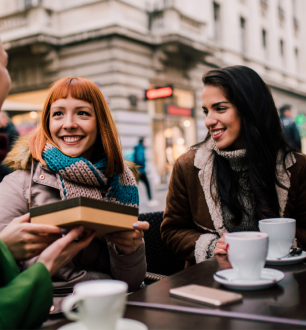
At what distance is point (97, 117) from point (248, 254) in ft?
3.57

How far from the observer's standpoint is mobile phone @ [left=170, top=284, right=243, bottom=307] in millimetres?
977

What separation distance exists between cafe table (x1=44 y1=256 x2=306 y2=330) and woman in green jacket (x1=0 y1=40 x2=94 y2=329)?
0.08 m

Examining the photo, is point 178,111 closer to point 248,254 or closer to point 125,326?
point 248,254

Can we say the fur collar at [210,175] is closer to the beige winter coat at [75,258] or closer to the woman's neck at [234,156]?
the woman's neck at [234,156]

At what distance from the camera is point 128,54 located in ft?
39.2

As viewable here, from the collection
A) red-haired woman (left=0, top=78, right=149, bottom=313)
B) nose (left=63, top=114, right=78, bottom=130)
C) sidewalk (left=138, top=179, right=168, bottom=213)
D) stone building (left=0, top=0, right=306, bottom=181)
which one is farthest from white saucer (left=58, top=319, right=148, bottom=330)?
stone building (left=0, top=0, right=306, bottom=181)

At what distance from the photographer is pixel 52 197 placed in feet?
5.63

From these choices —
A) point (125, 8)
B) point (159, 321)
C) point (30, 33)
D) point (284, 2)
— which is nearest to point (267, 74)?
point (284, 2)

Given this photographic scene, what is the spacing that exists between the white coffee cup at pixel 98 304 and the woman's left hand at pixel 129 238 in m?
0.56

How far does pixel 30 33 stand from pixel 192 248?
38.1 ft

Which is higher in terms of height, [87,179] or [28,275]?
[87,179]

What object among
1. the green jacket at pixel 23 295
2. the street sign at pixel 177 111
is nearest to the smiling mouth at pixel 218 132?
the green jacket at pixel 23 295

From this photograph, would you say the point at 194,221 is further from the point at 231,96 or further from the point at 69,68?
the point at 69,68

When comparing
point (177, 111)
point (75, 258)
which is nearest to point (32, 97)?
point (177, 111)
